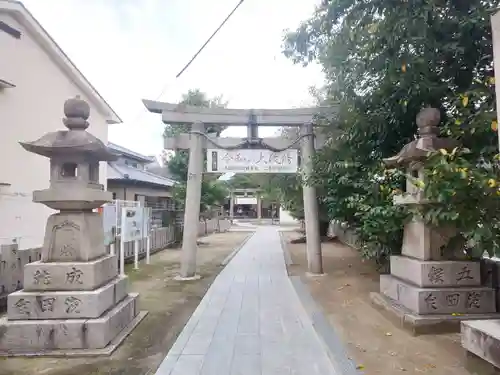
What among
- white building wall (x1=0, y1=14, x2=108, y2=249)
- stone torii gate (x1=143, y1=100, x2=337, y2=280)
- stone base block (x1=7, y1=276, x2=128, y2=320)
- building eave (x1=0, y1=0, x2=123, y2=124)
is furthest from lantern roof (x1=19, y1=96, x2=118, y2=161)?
building eave (x1=0, y1=0, x2=123, y2=124)

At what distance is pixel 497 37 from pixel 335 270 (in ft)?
27.1

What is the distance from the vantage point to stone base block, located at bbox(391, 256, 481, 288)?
5176mm

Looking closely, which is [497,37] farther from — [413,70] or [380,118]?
[380,118]

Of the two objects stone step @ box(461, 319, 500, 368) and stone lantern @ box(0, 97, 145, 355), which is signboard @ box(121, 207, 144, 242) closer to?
stone lantern @ box(0, 97, 145, 355)

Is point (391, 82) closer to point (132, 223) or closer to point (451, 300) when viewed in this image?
point (451, 300)

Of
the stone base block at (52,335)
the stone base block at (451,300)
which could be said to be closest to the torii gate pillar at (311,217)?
the stone base block at (451,300)

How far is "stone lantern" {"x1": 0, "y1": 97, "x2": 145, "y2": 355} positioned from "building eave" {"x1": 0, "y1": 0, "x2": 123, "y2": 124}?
8104 mm

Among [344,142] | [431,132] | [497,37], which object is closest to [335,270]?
[344,142]

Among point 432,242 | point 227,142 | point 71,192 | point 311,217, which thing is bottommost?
point 432,242

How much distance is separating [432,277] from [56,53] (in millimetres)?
12967

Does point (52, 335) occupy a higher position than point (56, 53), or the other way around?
point (56, 53)

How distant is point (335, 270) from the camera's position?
1065cm

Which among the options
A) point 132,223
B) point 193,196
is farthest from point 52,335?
point 132,223

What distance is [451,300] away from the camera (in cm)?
510
